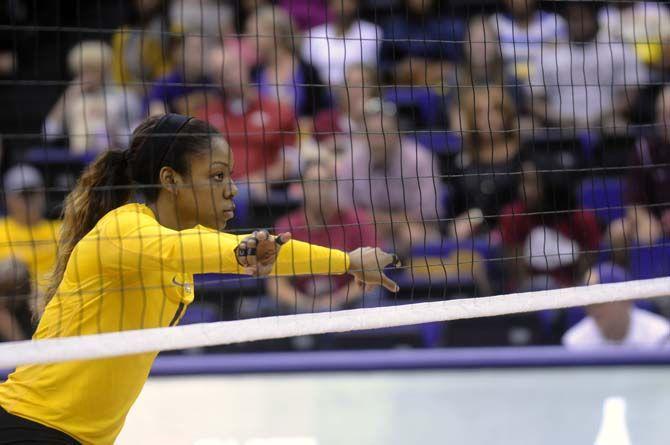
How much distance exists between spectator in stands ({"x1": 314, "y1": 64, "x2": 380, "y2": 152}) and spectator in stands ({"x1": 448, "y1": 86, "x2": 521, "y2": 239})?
2.09ft

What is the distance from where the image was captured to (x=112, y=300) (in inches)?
124

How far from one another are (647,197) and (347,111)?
1914mm

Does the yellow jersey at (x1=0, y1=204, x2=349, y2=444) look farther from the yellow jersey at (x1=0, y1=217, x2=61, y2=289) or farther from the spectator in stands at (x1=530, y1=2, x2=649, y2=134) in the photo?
the spectator in stands at (x1=530, y1=2, x2=649, y2=134)

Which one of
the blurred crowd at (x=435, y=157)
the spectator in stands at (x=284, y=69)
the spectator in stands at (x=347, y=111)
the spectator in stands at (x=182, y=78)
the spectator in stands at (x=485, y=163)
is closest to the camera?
the blurred crowd at (x=435, y=157)

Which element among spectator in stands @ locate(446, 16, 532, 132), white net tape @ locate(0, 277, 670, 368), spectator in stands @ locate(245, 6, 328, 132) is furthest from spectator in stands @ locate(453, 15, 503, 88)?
white net tape @ locate(0, 277, 670, 368)

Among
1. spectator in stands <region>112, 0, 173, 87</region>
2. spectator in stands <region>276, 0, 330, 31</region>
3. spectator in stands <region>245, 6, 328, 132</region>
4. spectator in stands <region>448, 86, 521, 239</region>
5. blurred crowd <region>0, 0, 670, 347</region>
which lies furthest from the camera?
spectator in stands <region>276, 0, 330, 31</region>

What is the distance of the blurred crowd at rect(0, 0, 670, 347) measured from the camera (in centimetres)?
627

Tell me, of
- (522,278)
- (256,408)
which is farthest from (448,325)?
(256,408)

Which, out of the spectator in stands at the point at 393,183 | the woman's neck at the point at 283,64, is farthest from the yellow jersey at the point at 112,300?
the woman's neck at the point at 283,64

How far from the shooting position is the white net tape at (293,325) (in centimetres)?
300

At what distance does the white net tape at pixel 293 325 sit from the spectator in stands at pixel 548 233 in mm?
2252

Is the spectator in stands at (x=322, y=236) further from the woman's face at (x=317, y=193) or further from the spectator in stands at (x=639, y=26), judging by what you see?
the spectator in stands at (x=639, y=26)

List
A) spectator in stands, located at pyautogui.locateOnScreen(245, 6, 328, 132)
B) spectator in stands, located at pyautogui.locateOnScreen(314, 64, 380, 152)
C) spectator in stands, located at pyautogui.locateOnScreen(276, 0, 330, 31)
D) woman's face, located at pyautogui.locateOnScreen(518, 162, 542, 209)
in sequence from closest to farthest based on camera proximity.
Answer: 1. woman's face, located at pyautogui.locateOnScreen(518, 162, 542, 209)
2. spectator in stands, located at pyautogui.locateOnScreen(314, 64, 380, 152)
3. spectator in stands, located at pyautogui.locateOnScreen(245, 6, 328, 132)
4. spectator in stands, located at pyautogui.locateOnScreen(276, 0, 330, 31)

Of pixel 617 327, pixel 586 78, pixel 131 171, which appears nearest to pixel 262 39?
pixel 586 78
